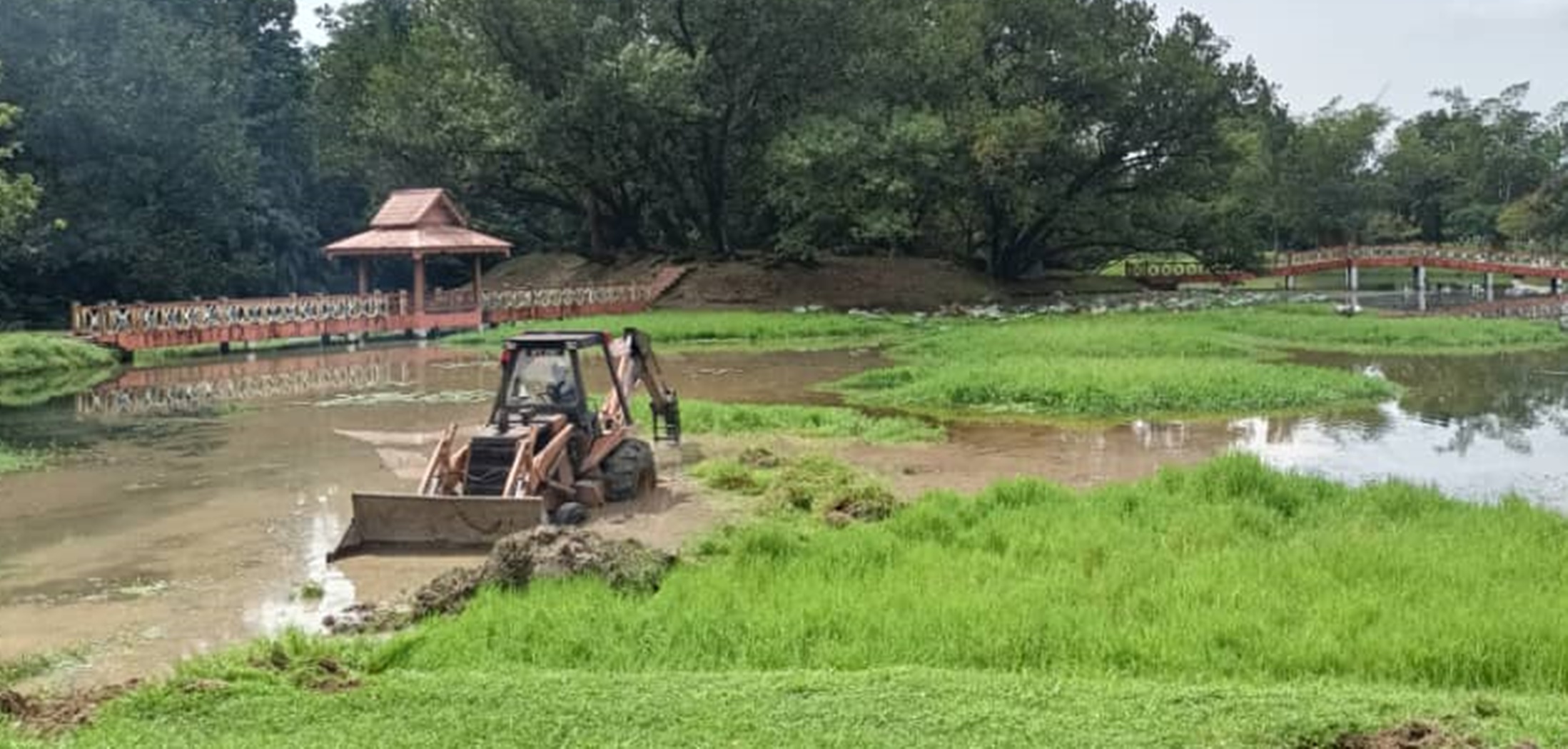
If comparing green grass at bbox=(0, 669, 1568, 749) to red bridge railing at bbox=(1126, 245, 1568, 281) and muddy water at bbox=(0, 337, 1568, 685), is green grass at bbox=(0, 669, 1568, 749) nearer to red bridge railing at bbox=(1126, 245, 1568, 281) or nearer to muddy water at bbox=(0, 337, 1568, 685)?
muddy water at bbox=(0, 337, 1568, 685)

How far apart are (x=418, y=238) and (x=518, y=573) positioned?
31048mm

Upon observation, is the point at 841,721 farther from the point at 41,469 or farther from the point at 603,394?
the point at 603,394

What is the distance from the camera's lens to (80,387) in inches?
1121

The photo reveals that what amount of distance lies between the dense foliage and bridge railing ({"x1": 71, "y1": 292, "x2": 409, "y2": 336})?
14.4 feet

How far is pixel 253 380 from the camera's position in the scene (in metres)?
29.3

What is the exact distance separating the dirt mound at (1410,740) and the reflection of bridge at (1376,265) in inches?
1984

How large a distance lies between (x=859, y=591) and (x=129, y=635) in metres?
5.11

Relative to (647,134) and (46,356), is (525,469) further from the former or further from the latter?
(647,134)

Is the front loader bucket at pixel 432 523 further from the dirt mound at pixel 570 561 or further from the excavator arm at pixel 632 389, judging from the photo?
the excavator arm at pixel 632 389

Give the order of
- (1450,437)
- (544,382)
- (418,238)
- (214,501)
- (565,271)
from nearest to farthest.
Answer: (544,382)
(214,501)
(1450,437)
(418,238)
(565,271)

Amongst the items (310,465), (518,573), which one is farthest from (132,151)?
(518,573)

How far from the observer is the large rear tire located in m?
13.9

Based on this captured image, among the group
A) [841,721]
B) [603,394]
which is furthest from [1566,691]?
[603,394]

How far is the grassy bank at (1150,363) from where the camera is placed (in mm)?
21641
